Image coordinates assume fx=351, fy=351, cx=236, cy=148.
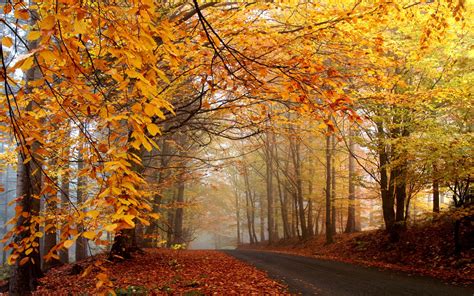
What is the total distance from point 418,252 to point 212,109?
8.46 metres

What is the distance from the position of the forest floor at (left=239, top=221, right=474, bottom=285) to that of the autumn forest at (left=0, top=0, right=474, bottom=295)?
58 mm

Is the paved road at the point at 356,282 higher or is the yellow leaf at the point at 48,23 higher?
the yellow leaf at the point at 48,23

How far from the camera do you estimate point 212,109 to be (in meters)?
6.96

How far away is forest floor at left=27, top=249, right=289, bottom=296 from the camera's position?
269 inches

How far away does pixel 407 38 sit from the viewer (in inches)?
386

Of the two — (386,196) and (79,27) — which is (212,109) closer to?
(79,27)

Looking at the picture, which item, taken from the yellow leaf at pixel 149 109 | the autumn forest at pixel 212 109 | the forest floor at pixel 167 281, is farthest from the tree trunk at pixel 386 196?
the yellow leaf at pixel 149 109

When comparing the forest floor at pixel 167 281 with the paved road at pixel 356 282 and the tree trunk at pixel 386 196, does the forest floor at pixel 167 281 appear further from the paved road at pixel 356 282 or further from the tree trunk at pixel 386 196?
the tree trunk at pixel 386 196

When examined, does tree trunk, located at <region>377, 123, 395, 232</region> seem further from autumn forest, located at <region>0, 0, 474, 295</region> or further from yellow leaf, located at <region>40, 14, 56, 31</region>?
yellow leaf, located at <region>40, 14, 56, 31</region>

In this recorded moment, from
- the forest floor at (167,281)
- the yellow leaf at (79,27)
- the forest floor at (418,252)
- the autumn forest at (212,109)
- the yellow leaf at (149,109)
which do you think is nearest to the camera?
the yellow leaf at (79,27)

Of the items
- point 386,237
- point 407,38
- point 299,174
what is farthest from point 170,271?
point 299,174

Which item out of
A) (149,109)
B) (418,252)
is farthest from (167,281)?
(418,252)

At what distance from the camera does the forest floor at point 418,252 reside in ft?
29.4

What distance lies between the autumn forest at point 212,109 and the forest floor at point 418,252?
0.06m
